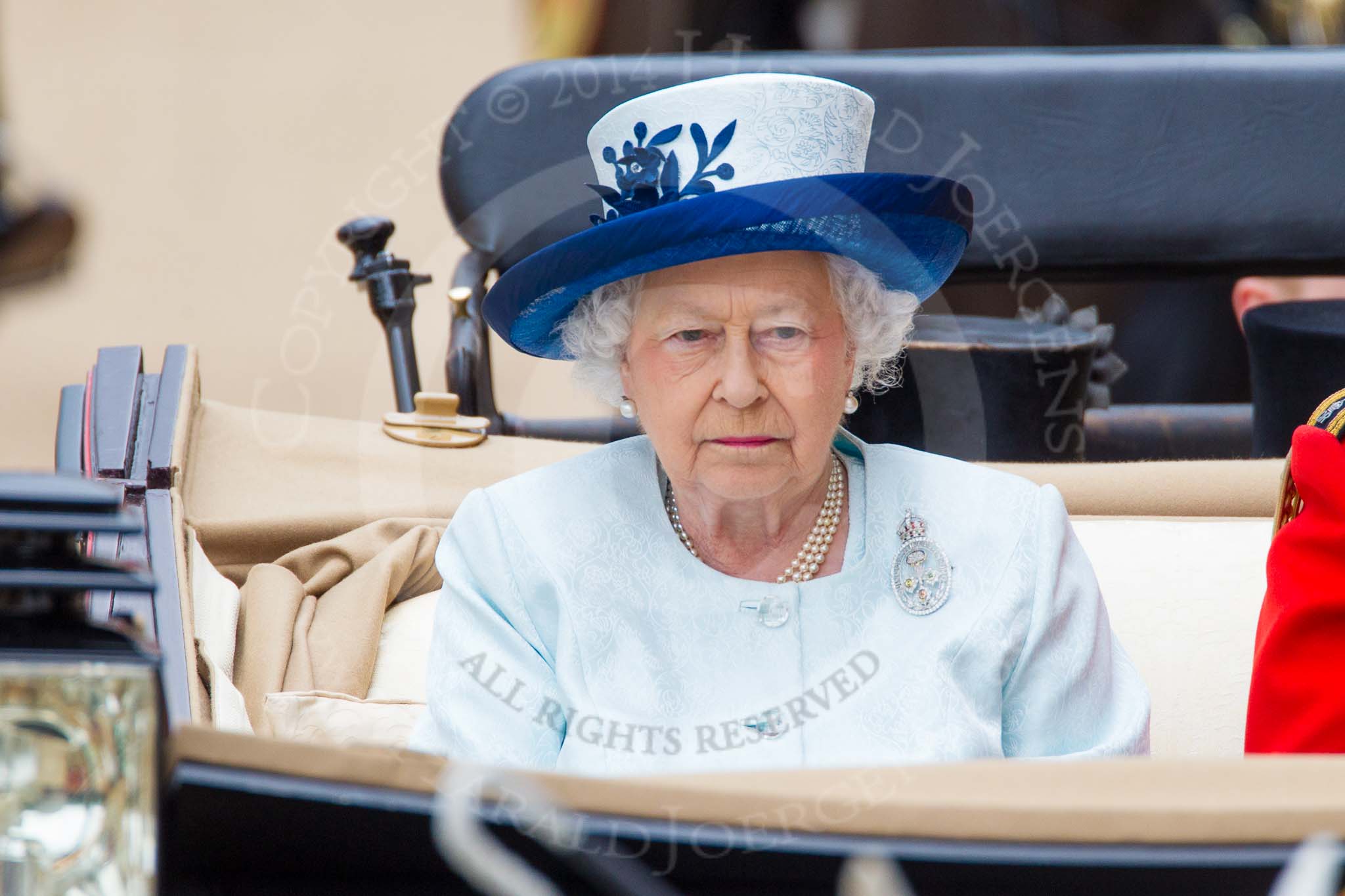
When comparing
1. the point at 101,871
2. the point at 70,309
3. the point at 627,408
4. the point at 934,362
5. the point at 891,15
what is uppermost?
the point at 891,15

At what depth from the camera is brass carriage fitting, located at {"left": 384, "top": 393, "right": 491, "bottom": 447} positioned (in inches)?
103

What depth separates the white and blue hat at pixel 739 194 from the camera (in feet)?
5.05

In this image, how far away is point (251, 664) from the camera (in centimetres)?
200

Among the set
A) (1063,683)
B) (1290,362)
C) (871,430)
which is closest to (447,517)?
(871,430)

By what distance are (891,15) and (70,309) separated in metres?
2.86

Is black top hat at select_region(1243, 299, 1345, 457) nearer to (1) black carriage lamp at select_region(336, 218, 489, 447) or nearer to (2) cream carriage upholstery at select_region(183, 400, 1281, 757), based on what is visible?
(2) cream carriage upholstery at select_region(183, 400, 1281, 757)

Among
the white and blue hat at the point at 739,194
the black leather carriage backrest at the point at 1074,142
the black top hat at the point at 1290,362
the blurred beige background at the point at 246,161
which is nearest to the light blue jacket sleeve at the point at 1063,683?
the white and blue hat at the point at 739,194

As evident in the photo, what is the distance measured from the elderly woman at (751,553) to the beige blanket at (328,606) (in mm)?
431

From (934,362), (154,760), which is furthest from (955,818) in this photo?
(934,362)

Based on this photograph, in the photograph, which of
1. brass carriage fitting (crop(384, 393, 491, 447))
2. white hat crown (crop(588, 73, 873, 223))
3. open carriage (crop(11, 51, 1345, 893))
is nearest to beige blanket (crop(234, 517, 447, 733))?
open carriage (crop(11, 51, 1345, 893))

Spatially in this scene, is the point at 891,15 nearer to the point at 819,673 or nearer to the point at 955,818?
the point at 819,673

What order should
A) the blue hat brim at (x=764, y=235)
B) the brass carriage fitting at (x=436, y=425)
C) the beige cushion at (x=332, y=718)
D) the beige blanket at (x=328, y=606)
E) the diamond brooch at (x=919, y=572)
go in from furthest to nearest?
the brass carriage fitting at (x=436, y=425)
the beige blanket at (x=328, y=606)
the beige cushion at (x=332, y=718)
the diamond brooch at (x=919, y=572)
the blue hat brim at (x=764, y=235)

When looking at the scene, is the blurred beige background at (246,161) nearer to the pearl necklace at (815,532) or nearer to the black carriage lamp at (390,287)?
the black carriage lamp at (390,287)

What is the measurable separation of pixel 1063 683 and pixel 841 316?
18.6 inches
